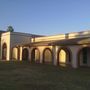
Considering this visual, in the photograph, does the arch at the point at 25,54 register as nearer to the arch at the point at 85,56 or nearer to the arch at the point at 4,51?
the arch at the point at 4,51

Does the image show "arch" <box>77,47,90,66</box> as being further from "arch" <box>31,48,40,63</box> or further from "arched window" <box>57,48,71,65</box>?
"arch" <box>31,48,40,63</box>

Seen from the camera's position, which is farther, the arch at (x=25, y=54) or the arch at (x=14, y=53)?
the arch at (x=14, y=53)

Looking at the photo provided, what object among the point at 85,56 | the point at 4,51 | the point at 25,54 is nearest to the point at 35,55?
the point at 25,54

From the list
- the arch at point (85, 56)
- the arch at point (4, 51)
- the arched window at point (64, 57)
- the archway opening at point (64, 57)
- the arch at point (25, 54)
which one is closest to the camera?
the arch at point (85, 56)

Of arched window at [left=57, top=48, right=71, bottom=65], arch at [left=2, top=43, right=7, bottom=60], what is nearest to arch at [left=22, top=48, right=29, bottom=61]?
arch at [left=2, top=43, right=7, bottom=60]

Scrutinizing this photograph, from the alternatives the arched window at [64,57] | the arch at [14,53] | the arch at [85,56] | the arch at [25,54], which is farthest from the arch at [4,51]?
the arch at [85,56]

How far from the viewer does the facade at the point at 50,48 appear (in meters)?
24.5

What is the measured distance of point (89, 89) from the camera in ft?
42.3

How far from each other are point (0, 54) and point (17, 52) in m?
6.18

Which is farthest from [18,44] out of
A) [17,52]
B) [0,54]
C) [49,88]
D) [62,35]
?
[49,88]

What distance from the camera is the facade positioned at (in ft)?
80.5

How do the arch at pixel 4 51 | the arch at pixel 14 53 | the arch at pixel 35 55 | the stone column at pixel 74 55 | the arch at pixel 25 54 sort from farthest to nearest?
the arch at pixel 4 51, the arch at pixel 14 53, the arch at pixel 25 54, the arch at pixel 35 55, the stone column at pixel 74 55

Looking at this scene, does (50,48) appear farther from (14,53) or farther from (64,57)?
(14,53)

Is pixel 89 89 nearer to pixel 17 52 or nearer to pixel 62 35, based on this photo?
pixel 62 35
